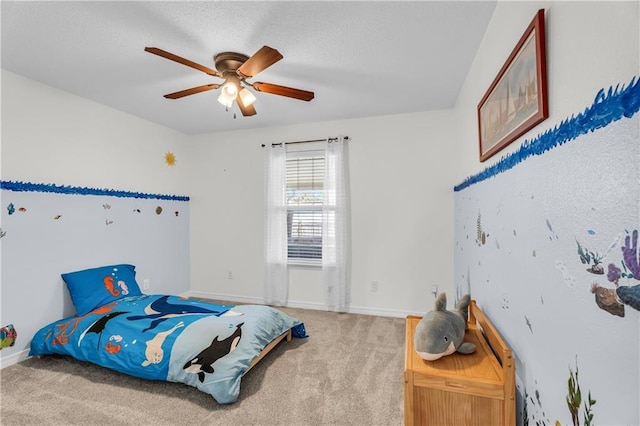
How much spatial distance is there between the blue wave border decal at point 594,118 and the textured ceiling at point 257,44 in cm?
108

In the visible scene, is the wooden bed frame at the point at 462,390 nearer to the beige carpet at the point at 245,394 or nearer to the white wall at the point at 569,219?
the white wall at the point at 569,219

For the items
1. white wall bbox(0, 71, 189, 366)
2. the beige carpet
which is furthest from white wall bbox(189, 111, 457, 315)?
the beige carpet

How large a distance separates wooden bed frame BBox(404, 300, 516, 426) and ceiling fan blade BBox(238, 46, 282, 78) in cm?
184

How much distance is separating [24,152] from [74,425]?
224cm

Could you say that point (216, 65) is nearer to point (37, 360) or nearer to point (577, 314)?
point (577, 314)

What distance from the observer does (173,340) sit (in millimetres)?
2252

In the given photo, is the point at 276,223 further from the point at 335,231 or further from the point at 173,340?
the point at 173,340

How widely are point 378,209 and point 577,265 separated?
279 cm

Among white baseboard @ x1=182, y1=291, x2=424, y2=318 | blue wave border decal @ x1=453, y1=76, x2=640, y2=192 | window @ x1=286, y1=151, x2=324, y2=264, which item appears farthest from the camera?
window @ x1=286, y1=151, x2=324, y2=264

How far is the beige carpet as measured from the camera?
74.3 inches

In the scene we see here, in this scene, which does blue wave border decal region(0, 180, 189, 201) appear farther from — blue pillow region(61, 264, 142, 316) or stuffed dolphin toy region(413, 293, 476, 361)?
stuffed dolphin toy region(413, 293, 476, 361)

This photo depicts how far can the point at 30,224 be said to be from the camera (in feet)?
8.84

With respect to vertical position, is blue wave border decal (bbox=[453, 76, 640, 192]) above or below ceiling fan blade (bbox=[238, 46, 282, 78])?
below

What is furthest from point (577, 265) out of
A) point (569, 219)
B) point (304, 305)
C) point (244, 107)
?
point (304, 305)
